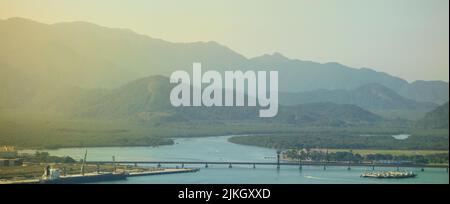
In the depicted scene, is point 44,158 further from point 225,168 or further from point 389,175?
point 389,175

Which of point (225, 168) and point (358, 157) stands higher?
point (358, 157)

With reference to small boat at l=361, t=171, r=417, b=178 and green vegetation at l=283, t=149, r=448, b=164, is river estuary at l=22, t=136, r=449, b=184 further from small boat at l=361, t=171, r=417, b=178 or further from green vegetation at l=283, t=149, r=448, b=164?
green vegetation at l=283, t=149, r=448, b=164

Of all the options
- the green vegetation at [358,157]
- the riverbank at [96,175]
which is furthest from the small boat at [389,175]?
the riverbank at [96,175]

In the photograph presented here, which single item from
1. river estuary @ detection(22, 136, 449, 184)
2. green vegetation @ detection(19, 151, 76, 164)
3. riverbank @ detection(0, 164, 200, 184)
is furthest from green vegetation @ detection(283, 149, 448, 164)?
green vegetation @ detection(19, 151, 76, 164)

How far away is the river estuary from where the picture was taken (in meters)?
13.5

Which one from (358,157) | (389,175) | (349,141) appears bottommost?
(389,175)

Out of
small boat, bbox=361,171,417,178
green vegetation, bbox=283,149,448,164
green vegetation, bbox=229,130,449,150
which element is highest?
green vegetation, bbox=229,130,449,150

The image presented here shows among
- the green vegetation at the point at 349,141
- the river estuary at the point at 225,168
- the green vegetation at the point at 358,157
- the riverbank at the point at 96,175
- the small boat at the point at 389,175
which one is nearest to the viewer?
the riverbank at the point at 96,175

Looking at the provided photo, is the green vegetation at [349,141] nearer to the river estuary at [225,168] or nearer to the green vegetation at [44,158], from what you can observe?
the river estuary at [225,168]

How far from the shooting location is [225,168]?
1627 cm

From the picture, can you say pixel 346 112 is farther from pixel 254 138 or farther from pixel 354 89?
pixel 254 138

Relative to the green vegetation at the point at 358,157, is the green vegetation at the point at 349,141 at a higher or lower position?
higher

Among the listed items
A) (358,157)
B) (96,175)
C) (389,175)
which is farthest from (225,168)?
(96,175)

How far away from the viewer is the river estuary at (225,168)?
13.5 meters
